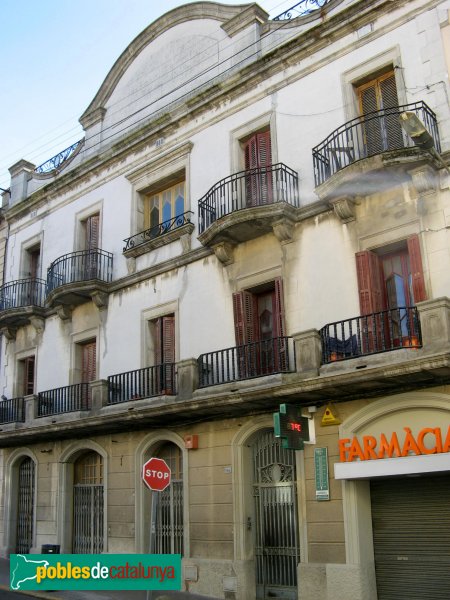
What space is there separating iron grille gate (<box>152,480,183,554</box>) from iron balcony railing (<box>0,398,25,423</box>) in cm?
652

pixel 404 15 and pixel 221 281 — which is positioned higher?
pixel 404 15

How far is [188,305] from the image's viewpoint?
54.3ft

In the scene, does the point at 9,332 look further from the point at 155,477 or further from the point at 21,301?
the point at 155,477

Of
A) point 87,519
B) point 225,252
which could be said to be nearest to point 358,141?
point 225,252

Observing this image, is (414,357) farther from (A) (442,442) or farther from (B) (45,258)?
(B) (45,258)

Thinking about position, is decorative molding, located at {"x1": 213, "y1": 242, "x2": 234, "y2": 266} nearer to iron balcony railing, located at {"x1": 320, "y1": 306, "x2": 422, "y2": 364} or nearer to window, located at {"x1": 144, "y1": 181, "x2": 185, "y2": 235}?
window, located at {"x1": 144, "y1": 181, "x2": 185, "y2": 235}

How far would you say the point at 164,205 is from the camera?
18672mm

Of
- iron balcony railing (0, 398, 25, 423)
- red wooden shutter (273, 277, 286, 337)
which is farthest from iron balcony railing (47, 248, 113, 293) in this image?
red wooden shutter (273, 277, 286, 337)

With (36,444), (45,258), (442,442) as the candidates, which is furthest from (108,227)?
(442,442)

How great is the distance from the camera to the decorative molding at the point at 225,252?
50.8 ft

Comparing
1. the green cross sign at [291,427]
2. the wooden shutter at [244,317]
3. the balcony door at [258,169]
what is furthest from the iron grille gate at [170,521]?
the balcony door at [258,169]

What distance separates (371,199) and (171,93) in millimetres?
8133

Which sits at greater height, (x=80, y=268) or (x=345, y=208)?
(x=80, y=268)

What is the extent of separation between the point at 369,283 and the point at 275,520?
5.30m
